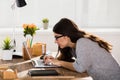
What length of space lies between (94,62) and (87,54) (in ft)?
0.30

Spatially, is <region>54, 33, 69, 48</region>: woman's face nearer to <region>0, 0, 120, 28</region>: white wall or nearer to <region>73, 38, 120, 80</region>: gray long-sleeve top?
<region>73, 38, 120, 80</region>: gray long-sleeve top

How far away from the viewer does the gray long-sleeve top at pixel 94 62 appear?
7.26ft

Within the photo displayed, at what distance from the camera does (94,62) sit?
2.25m

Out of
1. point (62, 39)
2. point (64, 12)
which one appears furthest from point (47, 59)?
point (64, 12)

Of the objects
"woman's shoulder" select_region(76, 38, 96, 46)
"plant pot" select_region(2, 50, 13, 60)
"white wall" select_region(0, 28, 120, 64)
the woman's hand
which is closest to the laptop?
the woman's hand

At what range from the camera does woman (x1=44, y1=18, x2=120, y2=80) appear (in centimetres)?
222

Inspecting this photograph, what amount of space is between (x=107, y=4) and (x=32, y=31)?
1796 millimetres

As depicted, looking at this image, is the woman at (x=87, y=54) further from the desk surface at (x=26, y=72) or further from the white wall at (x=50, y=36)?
the white wall at (x=50, y=36)

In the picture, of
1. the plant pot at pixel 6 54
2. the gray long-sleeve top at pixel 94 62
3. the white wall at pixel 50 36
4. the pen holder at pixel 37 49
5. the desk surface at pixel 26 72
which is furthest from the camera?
the white wall at pixel 50 36

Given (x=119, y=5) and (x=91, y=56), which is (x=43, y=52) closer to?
(x=91, y=56)

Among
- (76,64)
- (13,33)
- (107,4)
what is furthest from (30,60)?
(107,4)

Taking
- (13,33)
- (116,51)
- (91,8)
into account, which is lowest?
(116,51)

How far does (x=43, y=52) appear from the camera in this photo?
9.23 ft

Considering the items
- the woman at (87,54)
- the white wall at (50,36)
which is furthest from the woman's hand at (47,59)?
the white wall at (50,36)
